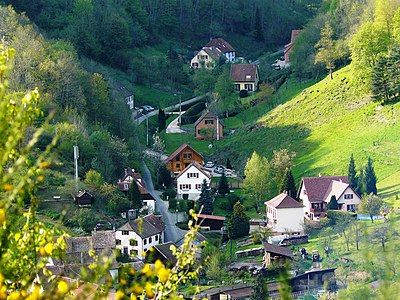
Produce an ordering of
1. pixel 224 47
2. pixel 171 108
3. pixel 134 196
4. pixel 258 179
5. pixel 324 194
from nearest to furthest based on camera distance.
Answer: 1. pixel 134 196
2. pixel 324 194
3. pixel 258 179
4. pixel 171 108
5. pixel 224 47

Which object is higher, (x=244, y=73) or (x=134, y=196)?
(x=244, y=73)

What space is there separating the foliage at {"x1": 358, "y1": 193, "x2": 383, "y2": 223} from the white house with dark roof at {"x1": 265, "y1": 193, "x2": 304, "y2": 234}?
8.07ft

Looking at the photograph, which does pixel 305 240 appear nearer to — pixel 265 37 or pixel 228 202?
pixel 228 202

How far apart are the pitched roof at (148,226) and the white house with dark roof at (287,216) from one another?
3.94 meters

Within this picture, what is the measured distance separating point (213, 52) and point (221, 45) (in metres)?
2.99

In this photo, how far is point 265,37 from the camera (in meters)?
62.3

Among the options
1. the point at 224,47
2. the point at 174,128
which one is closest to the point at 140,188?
the point at 174,128

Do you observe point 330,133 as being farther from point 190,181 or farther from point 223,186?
point 190,181

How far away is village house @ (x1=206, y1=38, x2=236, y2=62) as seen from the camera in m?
57.3

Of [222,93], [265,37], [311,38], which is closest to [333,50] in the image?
[311,38]

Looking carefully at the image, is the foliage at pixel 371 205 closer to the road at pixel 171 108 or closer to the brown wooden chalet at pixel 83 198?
the brown wooden chalet at pixel 83 198

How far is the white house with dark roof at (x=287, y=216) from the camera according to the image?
26.5m

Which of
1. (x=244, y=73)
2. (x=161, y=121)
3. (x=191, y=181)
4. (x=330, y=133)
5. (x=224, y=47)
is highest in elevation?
(x=224, y=47)

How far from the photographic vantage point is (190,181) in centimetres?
3084
